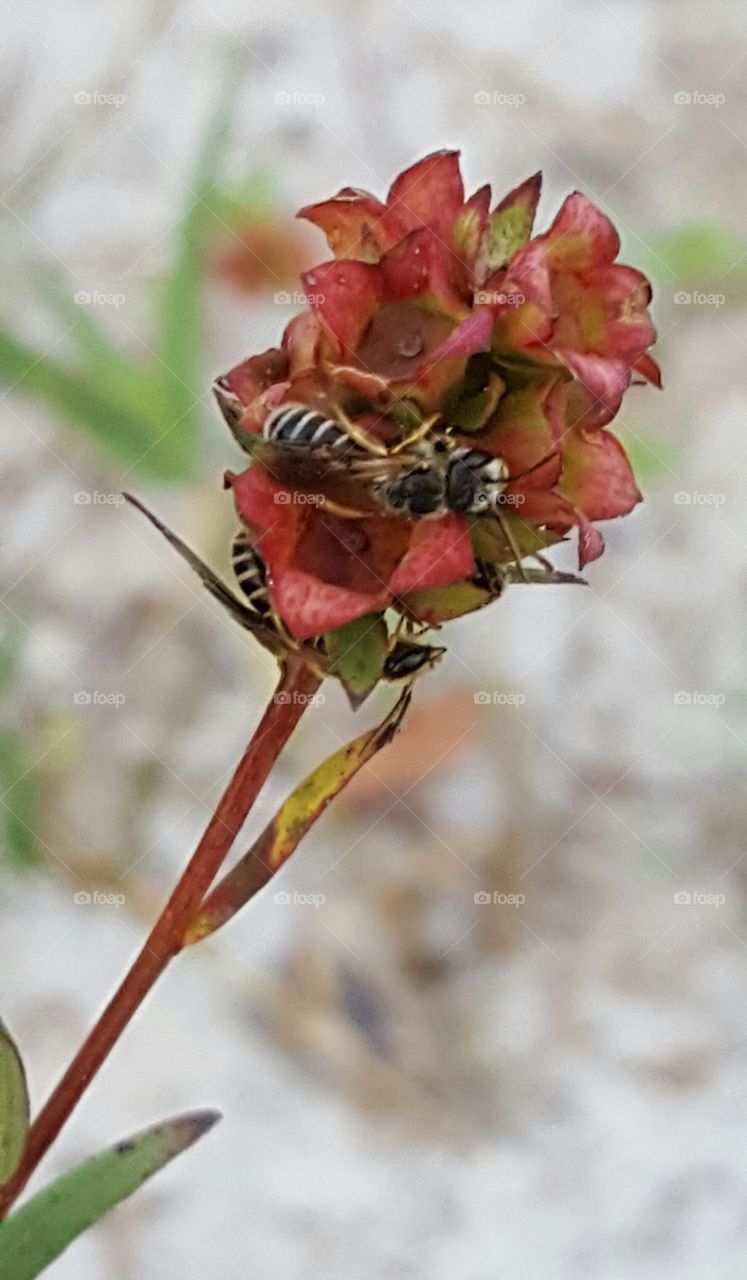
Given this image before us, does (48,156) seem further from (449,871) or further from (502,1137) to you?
(502,1137)

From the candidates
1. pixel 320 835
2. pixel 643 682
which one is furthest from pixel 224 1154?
pixel 643 682

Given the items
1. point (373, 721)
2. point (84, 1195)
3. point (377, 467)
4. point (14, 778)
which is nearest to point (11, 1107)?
point (84, 1195)

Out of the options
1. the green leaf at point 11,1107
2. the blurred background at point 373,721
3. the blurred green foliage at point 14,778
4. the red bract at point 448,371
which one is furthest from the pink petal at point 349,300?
the green leaf at point 11,1107

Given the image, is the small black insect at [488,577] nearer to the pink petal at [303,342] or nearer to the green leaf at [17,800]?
the pink petal at [303,342]

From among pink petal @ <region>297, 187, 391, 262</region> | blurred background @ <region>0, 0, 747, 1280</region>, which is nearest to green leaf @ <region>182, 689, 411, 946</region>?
blurred background @ <region>0, 0, 747, 1280</region>

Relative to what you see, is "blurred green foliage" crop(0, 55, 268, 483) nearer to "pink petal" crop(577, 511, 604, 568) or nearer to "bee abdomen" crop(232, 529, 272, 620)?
"bee abdomen" crop(232, 529, 272, 620)

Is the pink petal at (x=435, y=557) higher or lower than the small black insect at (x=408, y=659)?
higher
